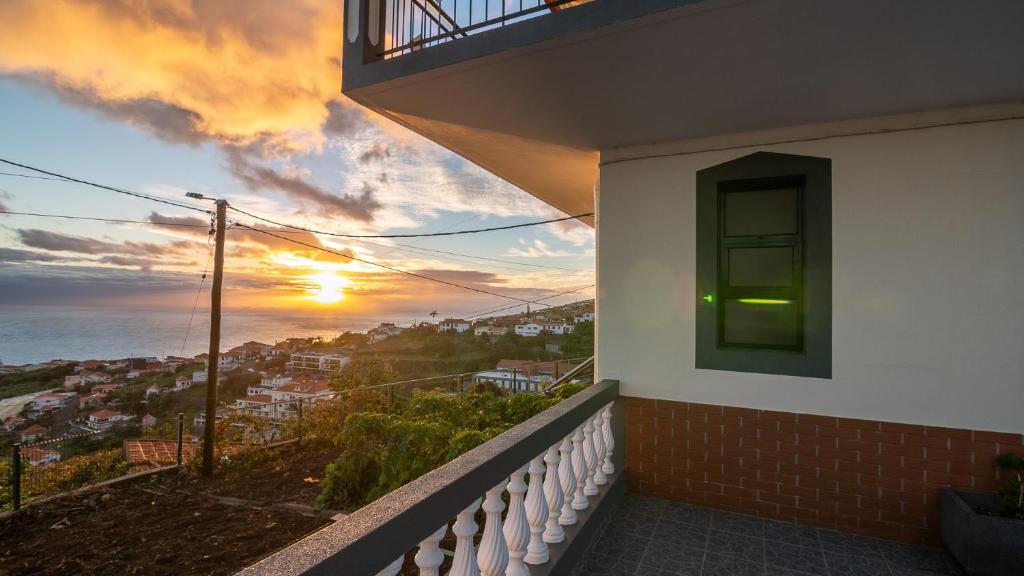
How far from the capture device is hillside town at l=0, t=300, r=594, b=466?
10.4 meters

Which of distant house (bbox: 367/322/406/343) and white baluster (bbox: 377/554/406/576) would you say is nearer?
white baluster (bbox: 377/554/406/576)

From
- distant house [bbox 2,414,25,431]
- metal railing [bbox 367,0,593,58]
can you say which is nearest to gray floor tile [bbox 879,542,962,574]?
metal railing [bbox 367,0,593,58]

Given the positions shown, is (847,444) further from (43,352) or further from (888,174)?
(43,352)

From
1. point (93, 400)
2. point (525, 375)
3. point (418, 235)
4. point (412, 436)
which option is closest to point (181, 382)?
point (93, 400)

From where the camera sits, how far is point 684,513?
285cm

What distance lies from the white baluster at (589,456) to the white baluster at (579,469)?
0.20 ft

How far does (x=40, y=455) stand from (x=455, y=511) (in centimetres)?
1306

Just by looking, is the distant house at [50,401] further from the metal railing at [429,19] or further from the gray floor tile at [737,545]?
the gray floor tile at [737,545]

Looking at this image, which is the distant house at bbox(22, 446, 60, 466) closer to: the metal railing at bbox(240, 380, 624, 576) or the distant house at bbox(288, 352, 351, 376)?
the distant house at bbox(288, 352, 351, 376)

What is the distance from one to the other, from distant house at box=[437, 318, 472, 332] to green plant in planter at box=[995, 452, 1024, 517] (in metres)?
14.3

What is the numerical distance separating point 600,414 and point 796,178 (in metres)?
2.07

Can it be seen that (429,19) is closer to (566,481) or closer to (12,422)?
(566,481)

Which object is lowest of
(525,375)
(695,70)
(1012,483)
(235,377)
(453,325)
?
(235,377)

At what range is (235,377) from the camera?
13.0 m
